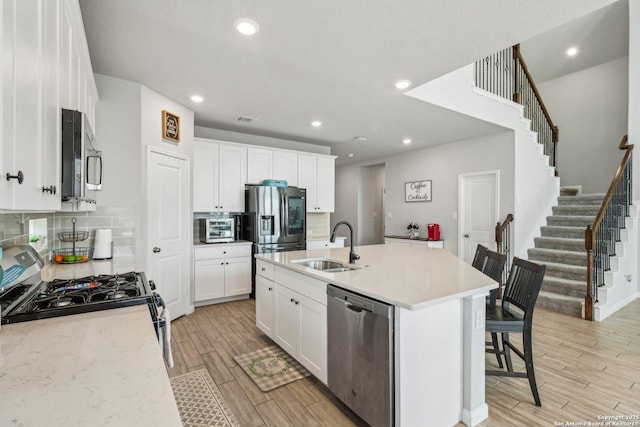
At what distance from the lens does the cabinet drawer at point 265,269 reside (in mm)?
2880

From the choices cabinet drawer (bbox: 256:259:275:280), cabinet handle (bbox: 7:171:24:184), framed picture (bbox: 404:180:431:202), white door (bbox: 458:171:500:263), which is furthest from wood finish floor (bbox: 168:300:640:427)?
framed picture (bbox: 404:180:431:202)

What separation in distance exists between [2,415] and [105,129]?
307 centimetres

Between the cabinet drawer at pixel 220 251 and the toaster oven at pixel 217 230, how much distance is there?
0.46ft

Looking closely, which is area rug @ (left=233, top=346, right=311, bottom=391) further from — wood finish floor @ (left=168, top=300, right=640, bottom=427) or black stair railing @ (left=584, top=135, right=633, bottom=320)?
black stair railing @ (left=584, top=135, right=633, bottom=320)

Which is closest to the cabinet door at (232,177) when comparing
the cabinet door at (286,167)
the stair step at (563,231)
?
the cabinet door at (286,167)

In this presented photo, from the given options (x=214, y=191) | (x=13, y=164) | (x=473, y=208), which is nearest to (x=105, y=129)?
(x=214, y=191)

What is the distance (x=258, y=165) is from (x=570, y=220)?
17.2 ft

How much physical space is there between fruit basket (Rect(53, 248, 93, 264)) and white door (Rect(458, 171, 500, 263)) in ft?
18.2

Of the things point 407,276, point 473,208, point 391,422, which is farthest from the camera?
point 473,208

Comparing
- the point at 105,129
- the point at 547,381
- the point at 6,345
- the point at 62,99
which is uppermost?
the point at 105,129

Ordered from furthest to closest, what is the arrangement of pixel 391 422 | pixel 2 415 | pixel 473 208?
pixel 473 208 < pixel 391 422 < pixel 2 415

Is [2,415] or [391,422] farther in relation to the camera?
[391,422]

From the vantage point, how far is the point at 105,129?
3.08 metres

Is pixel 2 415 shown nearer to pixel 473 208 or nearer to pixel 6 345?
pixel 6 345
